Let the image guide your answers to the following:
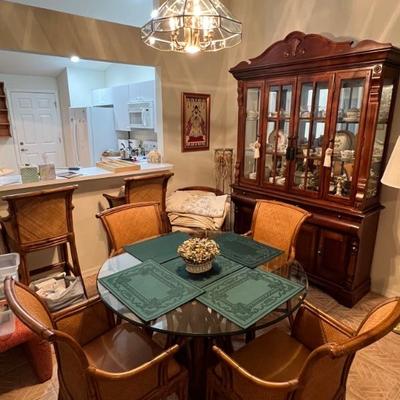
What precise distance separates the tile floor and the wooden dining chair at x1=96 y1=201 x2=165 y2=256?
0.91 m

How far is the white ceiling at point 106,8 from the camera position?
3.54 metres

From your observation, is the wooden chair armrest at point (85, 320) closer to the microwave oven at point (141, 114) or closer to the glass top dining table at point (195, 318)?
the glass top dining table at point (195, 318)

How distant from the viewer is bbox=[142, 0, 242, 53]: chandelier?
154 centimetres

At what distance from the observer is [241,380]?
1.28m

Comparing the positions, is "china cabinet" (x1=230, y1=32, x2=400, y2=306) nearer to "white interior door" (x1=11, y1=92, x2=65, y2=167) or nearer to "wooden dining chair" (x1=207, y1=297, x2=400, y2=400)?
"wooden dining chair" (x1=207, y1=297, x2=400, y2=400)

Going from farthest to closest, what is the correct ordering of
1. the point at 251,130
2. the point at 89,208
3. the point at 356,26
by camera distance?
the point at 251,130 → the point at 89,208 → the point at 356,26

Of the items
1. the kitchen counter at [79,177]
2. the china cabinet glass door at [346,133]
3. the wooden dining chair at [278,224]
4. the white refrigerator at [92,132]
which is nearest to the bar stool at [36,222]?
the kitchen counter at [79,177]

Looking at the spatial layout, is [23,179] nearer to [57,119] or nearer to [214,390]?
[214,390]

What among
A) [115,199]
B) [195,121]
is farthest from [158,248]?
[195,121]

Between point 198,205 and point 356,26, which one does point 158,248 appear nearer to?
point 198,205

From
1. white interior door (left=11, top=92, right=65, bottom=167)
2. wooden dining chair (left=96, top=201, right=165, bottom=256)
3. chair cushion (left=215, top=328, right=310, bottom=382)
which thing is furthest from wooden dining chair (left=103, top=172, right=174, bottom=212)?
white interior door (left=11, top=92, right=65, bottom=167)

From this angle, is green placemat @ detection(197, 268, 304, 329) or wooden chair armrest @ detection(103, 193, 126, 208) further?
wooden chair armrest @ detection(103, 193, 126, 208)

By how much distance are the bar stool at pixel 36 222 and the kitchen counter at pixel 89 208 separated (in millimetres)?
336

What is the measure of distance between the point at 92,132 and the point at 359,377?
15.9 feet
